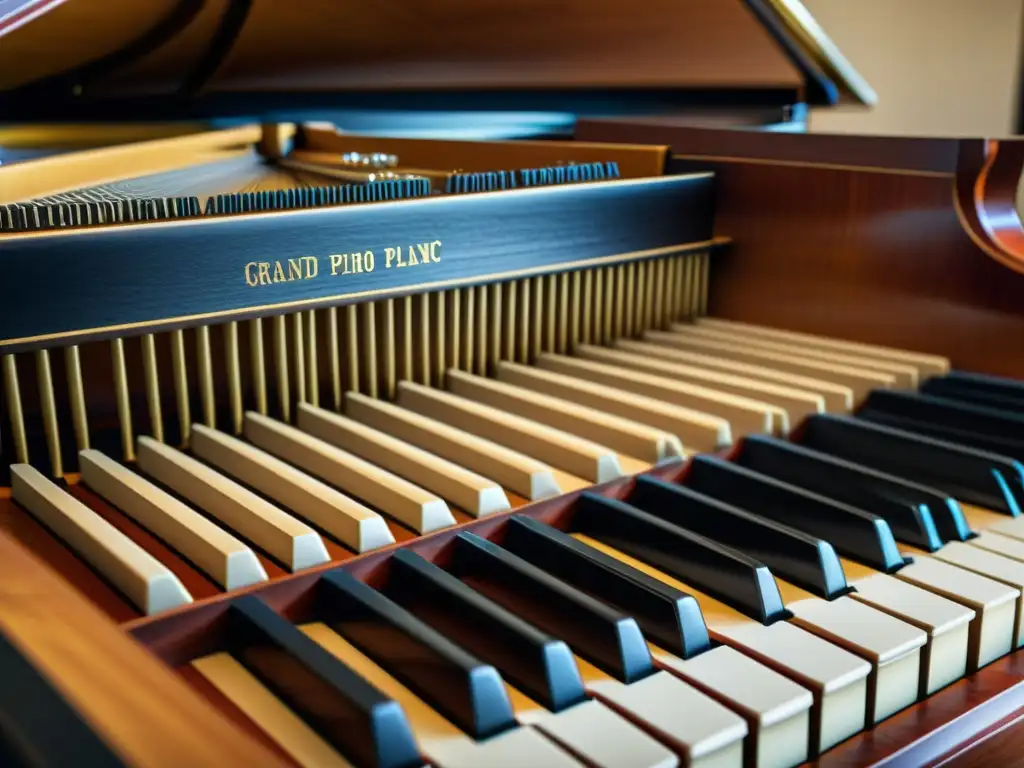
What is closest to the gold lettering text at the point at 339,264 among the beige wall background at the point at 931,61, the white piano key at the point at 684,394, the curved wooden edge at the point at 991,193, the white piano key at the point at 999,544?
the white piano key at the point at 684,394

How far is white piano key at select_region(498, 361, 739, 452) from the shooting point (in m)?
1.68

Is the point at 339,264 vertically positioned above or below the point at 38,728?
above

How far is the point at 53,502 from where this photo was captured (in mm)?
1341

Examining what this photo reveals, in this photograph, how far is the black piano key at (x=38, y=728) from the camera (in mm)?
825

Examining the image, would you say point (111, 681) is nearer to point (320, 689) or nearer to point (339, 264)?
point (320, 689)

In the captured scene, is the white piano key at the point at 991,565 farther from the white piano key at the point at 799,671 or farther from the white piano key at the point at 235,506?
the white piano key at the point at 235,506

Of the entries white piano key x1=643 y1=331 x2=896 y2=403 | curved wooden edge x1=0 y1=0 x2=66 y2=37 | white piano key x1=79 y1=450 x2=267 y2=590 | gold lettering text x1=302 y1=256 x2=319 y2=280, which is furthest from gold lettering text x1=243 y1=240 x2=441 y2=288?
white piano key x1=643 y1=331 x2=896 y2=403

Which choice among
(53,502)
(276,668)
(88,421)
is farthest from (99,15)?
(276,668)

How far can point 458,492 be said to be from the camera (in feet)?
4.67

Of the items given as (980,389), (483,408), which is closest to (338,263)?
(483,408)

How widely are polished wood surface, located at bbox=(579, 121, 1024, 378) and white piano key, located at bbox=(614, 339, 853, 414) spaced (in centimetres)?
30

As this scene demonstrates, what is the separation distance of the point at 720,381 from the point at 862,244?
53 centimetres

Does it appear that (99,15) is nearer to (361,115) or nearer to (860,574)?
(361,115)

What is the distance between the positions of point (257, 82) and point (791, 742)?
2216 mm
